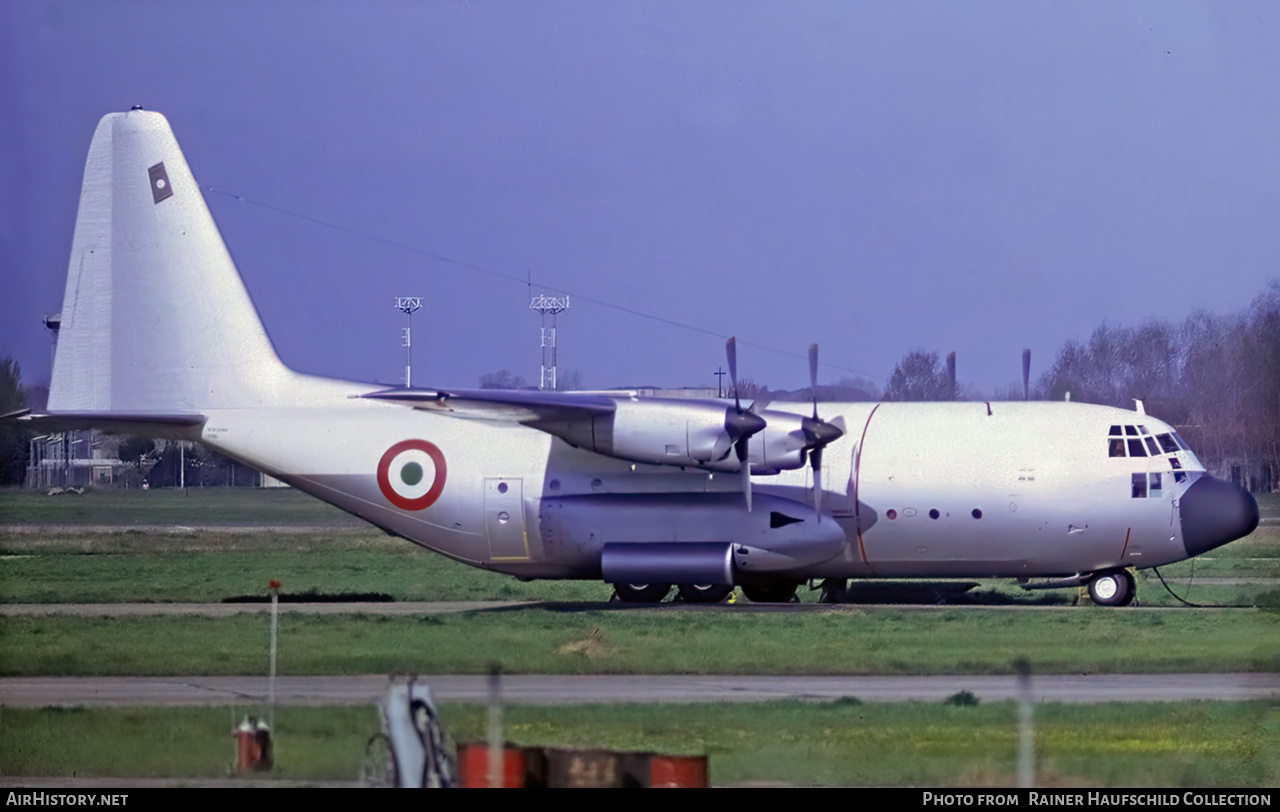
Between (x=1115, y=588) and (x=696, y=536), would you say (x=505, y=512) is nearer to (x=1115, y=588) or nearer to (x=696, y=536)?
(x=696, y=536)

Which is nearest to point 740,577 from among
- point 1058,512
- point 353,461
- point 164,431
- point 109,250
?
point 1058,512

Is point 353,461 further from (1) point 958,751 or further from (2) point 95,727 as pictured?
(1) point 958,751

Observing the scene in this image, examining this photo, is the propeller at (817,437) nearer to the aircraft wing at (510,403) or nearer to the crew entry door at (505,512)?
the aircraft wing at (510,403)

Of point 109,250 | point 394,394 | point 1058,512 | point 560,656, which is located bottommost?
point 560,656

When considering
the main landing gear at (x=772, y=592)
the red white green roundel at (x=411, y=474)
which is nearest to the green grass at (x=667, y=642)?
the main landing gear at (x=772, y=592)

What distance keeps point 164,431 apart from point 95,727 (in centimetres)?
1263

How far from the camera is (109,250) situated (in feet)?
80.8

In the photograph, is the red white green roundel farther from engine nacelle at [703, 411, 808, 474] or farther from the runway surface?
the runway surface

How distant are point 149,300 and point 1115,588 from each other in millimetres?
17389

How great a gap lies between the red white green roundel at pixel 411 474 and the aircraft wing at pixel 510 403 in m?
1.72

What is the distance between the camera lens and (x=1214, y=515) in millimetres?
22812

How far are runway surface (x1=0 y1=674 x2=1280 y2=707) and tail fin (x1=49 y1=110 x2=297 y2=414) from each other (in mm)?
8286

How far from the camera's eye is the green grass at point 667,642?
17.8 meters

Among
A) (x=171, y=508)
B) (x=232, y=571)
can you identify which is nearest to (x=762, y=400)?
(x=232, y=571)
